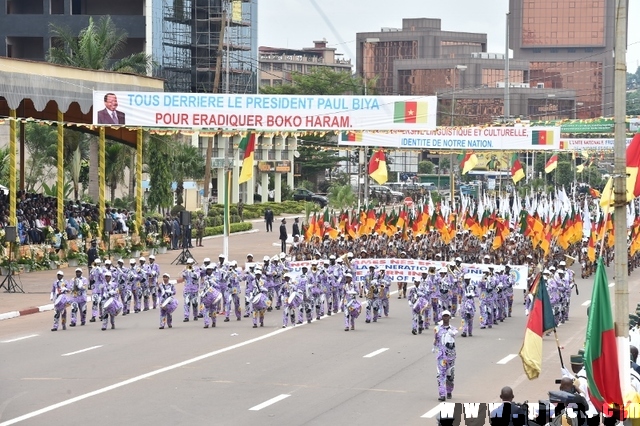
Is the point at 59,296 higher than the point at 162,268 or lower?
higher

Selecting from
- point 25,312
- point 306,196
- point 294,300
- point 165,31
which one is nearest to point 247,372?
point 294,300

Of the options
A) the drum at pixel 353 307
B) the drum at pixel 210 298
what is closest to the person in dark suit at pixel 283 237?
the drum at pixel 210 298

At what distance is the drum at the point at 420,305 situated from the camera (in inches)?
987

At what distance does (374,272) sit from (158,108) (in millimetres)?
11401

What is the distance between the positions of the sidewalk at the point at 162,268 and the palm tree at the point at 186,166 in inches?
166

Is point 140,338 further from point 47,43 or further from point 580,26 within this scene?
point 580,26

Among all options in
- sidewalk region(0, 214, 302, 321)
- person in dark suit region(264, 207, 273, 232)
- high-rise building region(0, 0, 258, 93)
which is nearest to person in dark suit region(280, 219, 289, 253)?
sidewalk region(0, 214, 302, 321)

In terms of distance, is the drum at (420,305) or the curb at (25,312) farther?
the curb at (25,312)

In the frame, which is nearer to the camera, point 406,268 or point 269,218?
point 406,268

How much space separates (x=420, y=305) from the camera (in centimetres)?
2506

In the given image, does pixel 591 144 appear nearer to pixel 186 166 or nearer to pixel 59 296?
pixel 186 166

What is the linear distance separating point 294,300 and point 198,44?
179ft

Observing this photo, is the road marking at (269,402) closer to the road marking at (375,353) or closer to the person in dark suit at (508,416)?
the road marking at (375,353)

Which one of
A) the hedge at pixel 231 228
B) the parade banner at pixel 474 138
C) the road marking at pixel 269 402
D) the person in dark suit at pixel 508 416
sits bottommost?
the hedge at pixel 231 228
